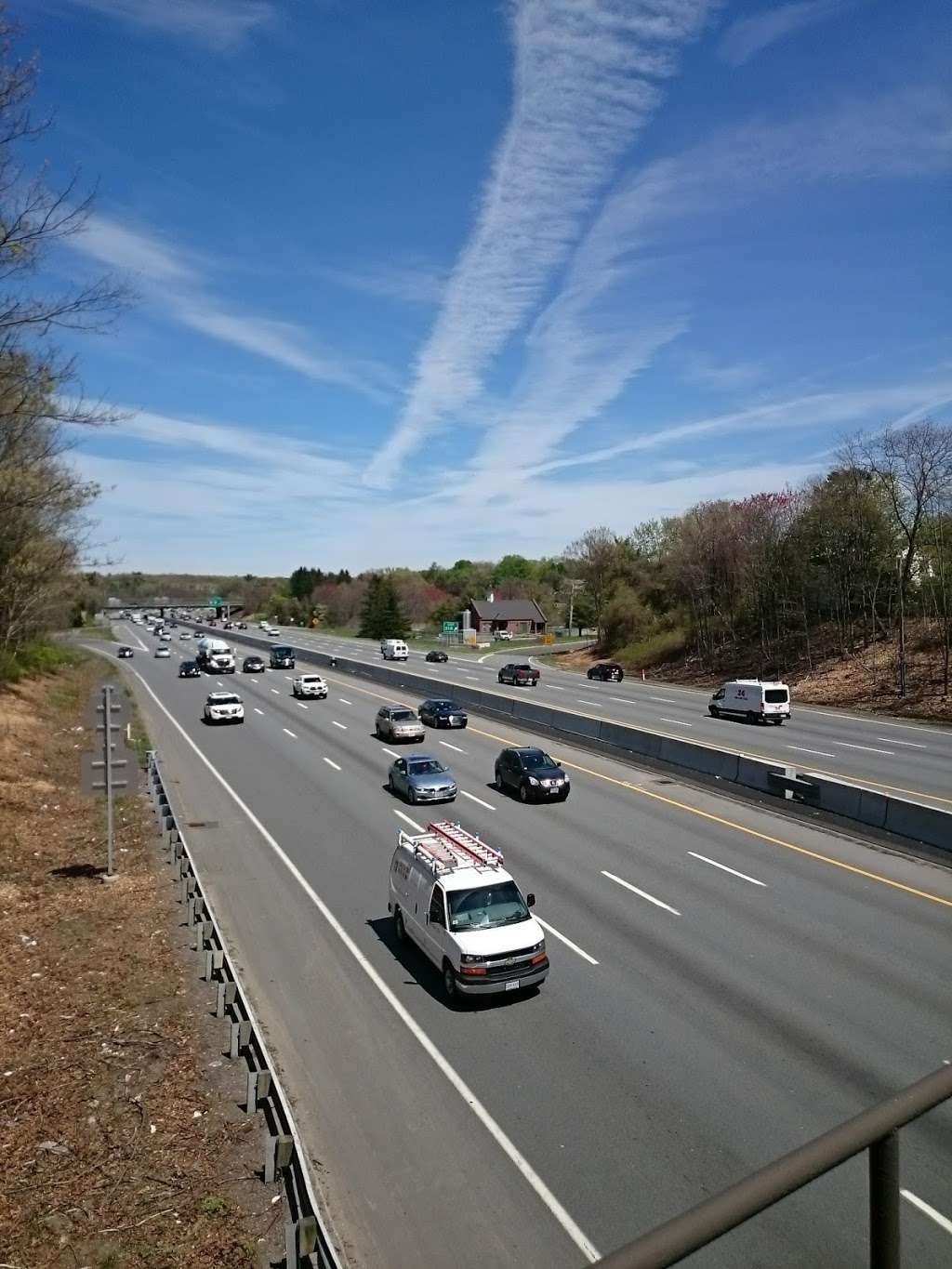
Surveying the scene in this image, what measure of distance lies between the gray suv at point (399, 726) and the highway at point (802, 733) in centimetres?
1005

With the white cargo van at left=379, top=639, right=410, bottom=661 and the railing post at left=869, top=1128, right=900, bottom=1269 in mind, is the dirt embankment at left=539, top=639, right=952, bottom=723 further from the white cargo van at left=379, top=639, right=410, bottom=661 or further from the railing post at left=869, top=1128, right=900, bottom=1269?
the railing post at left=869, top=1128, right=900, bottom=1269

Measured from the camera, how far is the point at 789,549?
201ft

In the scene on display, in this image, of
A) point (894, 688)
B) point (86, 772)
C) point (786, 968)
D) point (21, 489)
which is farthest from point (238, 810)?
point (894, 688)

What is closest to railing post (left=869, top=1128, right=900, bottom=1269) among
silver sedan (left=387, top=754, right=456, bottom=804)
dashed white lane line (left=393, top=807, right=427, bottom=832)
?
dashed white lane line (left=393, top=807, right=427, bottom=832)

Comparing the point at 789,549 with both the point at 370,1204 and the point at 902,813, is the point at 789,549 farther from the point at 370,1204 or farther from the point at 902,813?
the point at 370,1204

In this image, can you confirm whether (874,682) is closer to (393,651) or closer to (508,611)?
(393,651)

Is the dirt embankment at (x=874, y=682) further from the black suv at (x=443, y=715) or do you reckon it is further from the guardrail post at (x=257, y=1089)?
the guardrail post at (x=257, y=1089)

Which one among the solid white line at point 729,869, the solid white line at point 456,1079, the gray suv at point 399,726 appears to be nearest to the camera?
the solid white line at point 456,1079

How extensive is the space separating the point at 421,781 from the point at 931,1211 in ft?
58.8

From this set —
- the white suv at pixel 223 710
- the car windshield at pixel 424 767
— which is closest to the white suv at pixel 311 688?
the white suv at pixel 223 710

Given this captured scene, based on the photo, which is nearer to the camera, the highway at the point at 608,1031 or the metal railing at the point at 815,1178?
the metal railing at the point at 815,1178

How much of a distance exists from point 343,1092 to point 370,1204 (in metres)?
2.07

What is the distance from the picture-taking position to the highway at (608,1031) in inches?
318

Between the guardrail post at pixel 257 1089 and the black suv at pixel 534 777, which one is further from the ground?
the black suv at pixel 534 777
